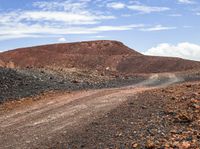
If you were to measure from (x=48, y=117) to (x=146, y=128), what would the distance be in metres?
4.26

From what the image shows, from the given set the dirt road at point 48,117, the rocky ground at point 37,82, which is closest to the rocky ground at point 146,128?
the dirt road at point 48,117

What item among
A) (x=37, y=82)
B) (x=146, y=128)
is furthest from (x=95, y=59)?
(x=146, y=128)

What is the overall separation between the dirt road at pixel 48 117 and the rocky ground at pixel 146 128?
22.5 inches

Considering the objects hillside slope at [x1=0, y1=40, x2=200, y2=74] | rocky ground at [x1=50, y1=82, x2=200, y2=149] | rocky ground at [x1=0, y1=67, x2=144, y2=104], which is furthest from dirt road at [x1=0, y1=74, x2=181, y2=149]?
hillside slope at [x1=0, y1=40, x2=200, y2=74]

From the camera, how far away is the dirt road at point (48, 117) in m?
11.9

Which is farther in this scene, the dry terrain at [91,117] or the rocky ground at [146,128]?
the dry terrain at [91,117]

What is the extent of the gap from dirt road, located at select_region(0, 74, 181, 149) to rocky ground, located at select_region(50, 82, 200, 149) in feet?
1.87

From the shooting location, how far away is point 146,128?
11312 mm

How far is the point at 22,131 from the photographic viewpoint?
1286 cm

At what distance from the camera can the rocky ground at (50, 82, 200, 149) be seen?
9797 mm

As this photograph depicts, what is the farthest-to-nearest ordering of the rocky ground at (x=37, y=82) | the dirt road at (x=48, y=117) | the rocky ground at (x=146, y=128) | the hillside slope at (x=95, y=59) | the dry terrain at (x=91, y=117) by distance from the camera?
the hillside slope at (x=95, y=59) → the rocky ground at (x=37, y=82) → the dirt road at (x=48, y=117) → the dry terrain at (x=91, y=117) → the rocky ground at (x=146, y=128)

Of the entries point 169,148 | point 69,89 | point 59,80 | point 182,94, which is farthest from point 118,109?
point 59,80

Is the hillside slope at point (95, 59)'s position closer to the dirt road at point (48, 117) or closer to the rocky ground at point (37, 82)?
the rocky ground at point (37, 82)

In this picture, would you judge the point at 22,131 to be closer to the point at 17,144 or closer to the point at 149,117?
the point at 17,144
